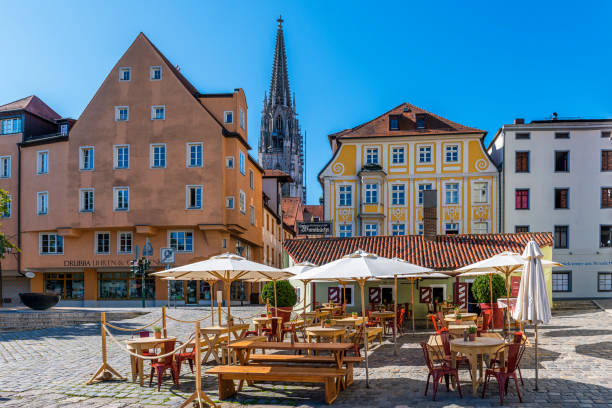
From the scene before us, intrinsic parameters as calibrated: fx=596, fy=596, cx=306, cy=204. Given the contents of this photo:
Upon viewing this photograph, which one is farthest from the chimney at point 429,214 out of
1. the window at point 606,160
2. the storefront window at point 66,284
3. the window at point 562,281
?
the storefront window at point 66,284

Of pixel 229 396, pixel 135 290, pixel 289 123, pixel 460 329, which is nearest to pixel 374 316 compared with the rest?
pixel 460 329

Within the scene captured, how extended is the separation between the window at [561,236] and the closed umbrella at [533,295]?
1172 inches

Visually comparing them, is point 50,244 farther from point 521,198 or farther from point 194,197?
point 521,198

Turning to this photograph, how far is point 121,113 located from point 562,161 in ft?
96.5

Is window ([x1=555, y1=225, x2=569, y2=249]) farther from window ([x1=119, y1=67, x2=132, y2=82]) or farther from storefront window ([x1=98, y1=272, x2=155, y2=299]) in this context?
window ([x1=119, y1=67, x2=132, y2=82])

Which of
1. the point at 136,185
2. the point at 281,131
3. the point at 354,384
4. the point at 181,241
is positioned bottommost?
the point at 354,384

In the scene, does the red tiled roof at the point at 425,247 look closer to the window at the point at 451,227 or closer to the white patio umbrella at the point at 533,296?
the window at the point at 451,227

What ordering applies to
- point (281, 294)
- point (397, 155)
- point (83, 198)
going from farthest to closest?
point (397, 155), point (83, 198), point (281, 294)

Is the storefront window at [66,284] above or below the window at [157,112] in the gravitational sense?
below

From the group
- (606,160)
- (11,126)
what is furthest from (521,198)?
(11,126)

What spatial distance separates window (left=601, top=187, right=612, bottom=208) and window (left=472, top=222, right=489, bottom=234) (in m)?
7.45

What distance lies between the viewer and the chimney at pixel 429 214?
2909 centimetres

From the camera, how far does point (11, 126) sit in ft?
143

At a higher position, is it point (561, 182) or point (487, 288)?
point (561, 182)
